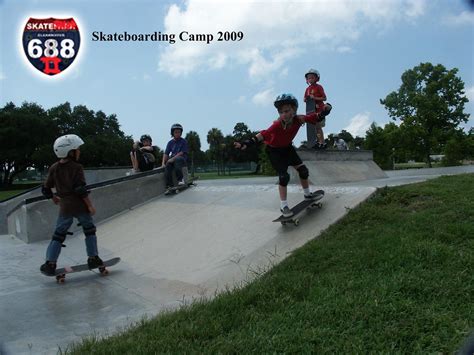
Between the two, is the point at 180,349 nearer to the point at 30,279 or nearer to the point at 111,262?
the point at 111,262

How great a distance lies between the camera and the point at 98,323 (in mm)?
3379

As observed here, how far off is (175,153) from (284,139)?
407cm

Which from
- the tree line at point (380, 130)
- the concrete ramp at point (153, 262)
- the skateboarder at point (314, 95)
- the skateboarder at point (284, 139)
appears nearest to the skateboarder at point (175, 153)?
the concrete ramp at point (153, 262)

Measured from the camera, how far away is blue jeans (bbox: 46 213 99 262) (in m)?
4.77

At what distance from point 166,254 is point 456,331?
3.66m

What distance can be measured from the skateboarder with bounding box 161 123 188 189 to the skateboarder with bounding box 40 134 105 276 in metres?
3.96

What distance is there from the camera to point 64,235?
15.8 ft

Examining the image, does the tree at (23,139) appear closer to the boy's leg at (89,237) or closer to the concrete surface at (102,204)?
the concrete surface at (102,204)

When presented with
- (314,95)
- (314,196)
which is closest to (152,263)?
(314,196)

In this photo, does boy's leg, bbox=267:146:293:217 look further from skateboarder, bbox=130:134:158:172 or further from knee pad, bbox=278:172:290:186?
skateboarder, bbox=130:134:158:172

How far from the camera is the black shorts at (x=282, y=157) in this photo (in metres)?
5.46

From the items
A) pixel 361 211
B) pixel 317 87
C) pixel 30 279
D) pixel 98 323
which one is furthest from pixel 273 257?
pixel 317 87

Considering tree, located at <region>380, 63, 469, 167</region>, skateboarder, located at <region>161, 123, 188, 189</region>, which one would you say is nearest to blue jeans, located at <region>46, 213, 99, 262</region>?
skateboarder, located at <region>161, 123, 188, 189</region>

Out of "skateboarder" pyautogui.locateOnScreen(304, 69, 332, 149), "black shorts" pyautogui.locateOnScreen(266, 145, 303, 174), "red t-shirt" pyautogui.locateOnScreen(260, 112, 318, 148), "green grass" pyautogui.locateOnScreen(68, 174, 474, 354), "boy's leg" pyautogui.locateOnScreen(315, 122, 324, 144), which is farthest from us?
"boy's leg" pyautogui.locateOnScreen(315, 122, 324, 144)
